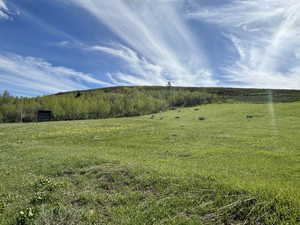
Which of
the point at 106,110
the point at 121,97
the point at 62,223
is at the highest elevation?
the point at 121,97

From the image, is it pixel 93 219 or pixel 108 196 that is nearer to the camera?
pixel 93 219

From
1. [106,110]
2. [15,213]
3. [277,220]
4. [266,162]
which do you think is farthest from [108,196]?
[106,110]

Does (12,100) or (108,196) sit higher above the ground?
(12,100)

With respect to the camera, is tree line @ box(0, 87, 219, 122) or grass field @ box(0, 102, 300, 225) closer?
grass field @ box(0, 102, 300, 225)

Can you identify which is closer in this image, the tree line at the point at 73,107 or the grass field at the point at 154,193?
the grass field at the point at 154,193

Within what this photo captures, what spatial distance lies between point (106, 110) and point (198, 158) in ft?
252

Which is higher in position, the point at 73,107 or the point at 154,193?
the point at 73,107

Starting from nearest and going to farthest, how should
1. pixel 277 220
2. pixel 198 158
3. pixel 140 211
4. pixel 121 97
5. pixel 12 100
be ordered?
pixel 277 220 < pixel 140 211 < pixel 198 158 < pixel 12 100 < pixel 121 97

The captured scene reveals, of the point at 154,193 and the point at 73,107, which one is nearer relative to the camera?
the point at 154,193

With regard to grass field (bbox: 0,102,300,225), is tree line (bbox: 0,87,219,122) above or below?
above

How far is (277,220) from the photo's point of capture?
4.22 meters

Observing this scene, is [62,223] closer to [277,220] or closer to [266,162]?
[277,220]

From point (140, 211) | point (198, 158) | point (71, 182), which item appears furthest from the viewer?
point (198, 158)

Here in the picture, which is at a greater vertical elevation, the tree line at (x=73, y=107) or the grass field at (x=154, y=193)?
the tree line at (x=73, y=107)
